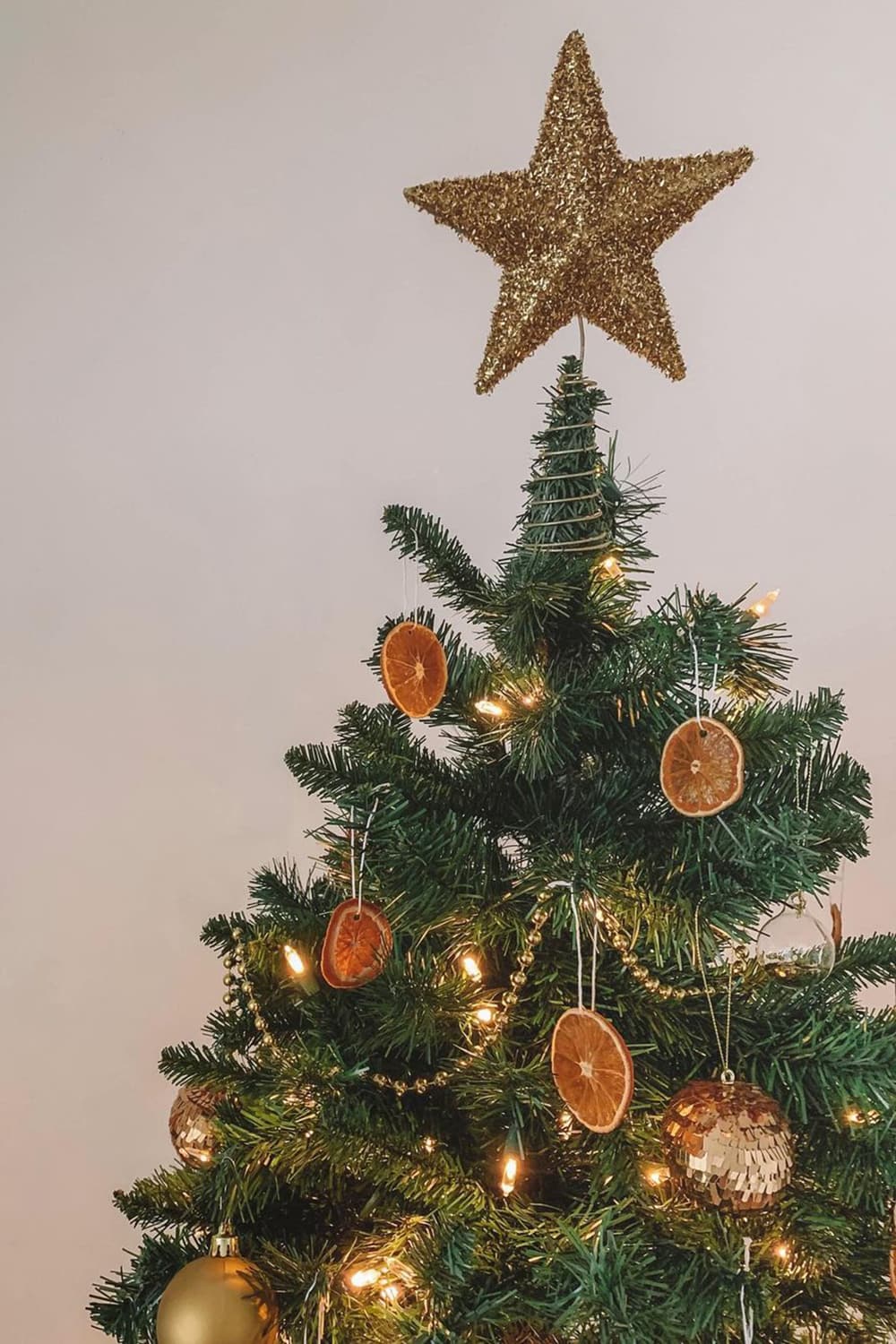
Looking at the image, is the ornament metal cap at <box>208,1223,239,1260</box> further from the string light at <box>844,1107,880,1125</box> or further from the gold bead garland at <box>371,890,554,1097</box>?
the string light at <box>844,1107,880,1125</box>

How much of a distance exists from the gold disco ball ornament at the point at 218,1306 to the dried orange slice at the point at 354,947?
0.45 feet

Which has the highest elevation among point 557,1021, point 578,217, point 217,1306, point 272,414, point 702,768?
point 272,414

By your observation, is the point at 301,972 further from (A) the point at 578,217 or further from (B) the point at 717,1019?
(A) the point at 578,217

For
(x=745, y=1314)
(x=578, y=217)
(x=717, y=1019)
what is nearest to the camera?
(x=745, y=1314)

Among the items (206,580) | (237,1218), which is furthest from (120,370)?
(237,1218)

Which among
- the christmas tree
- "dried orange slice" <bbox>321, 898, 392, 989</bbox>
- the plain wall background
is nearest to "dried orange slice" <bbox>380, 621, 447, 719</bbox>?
the christmas tree

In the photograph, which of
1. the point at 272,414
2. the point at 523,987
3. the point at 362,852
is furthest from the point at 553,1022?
the point at 272,414

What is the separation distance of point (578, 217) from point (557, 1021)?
483 mm

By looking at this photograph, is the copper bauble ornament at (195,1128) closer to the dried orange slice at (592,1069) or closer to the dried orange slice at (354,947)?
the dried orange slice at (354,947)

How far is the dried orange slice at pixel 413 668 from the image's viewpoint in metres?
0.55

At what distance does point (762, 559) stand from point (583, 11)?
593 mm

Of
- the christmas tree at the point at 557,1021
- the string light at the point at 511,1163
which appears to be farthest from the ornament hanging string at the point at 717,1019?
the string light at the point at 511,1163

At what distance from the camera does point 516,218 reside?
25.4 inches

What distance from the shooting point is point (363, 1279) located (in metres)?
0.47
